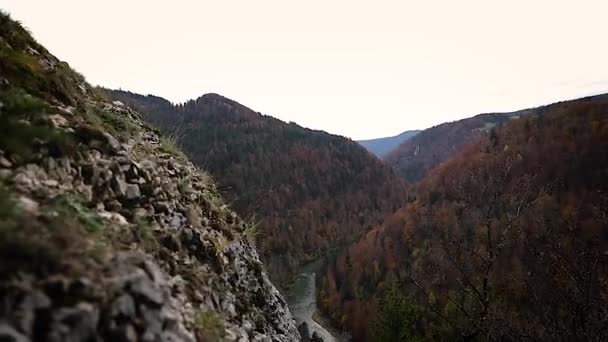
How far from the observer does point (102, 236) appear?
13.4 ft

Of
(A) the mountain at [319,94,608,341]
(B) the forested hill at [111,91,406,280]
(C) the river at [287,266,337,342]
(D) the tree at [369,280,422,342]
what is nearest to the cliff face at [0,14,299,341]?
(A) the mountain at [319,94,608,341]

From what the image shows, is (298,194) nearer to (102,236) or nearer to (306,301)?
(306,301)

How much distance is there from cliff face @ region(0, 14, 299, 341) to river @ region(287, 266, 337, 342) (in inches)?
2777

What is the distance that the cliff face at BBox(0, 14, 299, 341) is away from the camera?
10.6 ft

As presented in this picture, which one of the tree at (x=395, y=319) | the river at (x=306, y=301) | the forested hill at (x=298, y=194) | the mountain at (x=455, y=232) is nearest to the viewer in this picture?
Result: the tree at (x=395, y=319)

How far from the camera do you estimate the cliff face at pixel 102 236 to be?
323 cm

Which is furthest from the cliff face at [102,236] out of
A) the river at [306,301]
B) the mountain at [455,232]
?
the river at [306,301]

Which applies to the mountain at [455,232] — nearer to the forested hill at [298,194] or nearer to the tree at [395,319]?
the tree at [395,319]

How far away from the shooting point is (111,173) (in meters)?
5.31

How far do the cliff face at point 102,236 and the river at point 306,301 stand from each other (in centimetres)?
7054

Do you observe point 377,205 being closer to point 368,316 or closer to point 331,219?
point 331,219

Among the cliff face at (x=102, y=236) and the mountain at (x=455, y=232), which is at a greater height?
the cliff face at (x=102, y=236)

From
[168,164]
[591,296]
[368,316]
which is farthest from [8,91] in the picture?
[368,316]

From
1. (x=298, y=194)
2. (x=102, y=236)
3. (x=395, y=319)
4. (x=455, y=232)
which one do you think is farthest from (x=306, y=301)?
(x=102, y=236)
